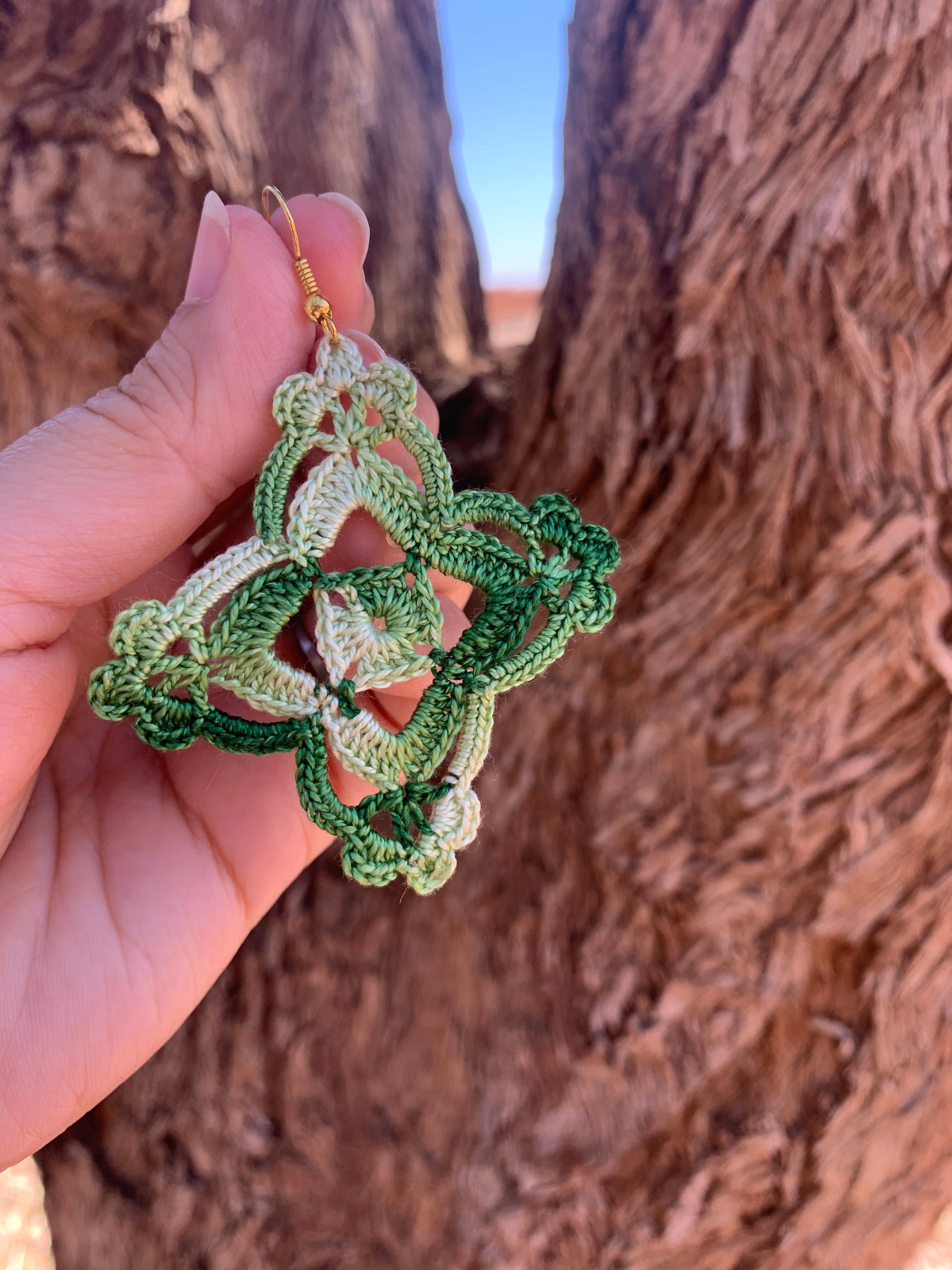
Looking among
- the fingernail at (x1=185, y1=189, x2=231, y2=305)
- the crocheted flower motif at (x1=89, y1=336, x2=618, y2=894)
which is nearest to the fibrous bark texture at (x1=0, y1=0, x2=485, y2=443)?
the fingernail at (x1=185, y1=189, x2=231, y2=305)

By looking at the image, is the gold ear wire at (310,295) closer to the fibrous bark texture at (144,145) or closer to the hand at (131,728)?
the hand at (131,728)

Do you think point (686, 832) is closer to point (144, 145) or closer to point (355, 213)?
point (355, 213)

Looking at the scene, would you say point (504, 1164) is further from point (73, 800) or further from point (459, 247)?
point (459, 247)

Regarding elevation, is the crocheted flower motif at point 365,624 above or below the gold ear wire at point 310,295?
below

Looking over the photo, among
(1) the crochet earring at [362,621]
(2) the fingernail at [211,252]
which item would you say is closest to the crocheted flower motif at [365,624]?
(1) the crochet earring at [362,621]

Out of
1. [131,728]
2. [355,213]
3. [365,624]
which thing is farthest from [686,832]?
[355,213]

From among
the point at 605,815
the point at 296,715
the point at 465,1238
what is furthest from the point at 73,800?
the point at 465,1238

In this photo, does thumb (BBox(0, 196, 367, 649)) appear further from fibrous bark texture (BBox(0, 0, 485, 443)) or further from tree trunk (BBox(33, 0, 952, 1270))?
tree trunk (BBox(33, 0, 952, 1270))

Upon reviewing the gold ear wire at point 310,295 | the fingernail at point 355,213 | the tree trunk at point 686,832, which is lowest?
the tree trunk at point 686,832

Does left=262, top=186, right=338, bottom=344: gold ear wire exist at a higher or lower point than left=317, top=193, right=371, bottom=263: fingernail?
lower
